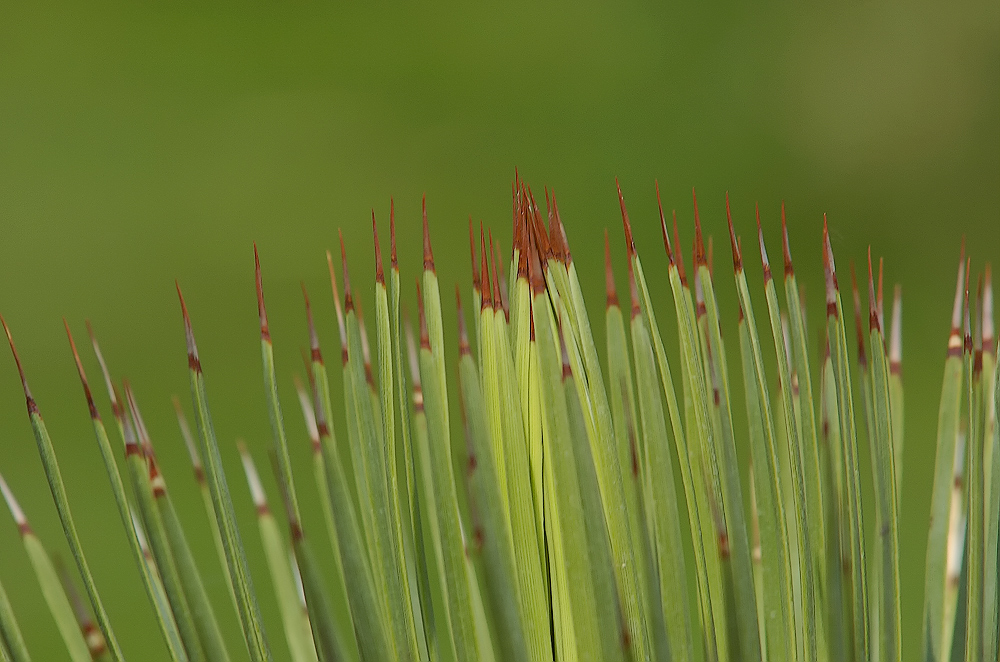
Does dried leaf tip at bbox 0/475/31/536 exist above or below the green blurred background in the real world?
below

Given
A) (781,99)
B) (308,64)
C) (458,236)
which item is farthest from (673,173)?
(308,64)

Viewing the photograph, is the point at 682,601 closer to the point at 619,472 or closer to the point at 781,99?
the point at 619,472

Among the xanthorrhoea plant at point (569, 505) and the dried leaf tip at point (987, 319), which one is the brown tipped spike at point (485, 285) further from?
the dried leaf tip at point (987, 319)

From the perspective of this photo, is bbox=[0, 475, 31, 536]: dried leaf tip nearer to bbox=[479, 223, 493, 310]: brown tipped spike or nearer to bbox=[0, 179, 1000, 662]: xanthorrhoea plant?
bbox=[0, 179, 1000, 662]: xanthorrhoea plant

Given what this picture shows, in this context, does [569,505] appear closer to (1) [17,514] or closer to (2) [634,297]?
(2) [634,297]

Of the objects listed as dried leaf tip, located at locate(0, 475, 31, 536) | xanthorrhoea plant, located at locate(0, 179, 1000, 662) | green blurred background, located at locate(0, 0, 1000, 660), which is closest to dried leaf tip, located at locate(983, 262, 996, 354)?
xanthorrhoea plant, located at locate(0, 179, 1000, 662)

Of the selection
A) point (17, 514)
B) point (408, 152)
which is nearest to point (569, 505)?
point (17, 514)
